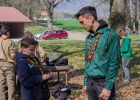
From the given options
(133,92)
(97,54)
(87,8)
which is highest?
(87,8)

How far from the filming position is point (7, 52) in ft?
17.3

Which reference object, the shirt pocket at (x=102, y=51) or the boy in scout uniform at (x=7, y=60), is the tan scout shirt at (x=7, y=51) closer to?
the boy in scout uniform at (x=7, y=60)

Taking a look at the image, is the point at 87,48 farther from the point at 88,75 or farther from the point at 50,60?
the point at 50,60

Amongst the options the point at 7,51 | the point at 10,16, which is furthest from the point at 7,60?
the point at 10,16

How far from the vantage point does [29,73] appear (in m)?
3.46

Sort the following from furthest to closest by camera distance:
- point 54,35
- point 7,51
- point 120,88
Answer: point 54,35 < point 120,88 < point 7,51

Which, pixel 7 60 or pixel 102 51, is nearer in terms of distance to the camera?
pixel 102 51

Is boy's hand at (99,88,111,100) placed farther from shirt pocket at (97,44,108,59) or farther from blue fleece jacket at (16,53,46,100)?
blue fleece jacket at (16,53,46,100)

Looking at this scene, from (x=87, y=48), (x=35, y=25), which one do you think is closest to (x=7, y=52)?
(x=87, y=48)

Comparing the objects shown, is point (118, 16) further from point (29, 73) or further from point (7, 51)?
point (29, 73)

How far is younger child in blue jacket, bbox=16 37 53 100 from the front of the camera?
3.43 meters

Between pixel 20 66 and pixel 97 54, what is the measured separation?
3.56ft

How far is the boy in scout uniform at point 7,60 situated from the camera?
523 cm

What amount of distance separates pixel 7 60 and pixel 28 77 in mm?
2020
